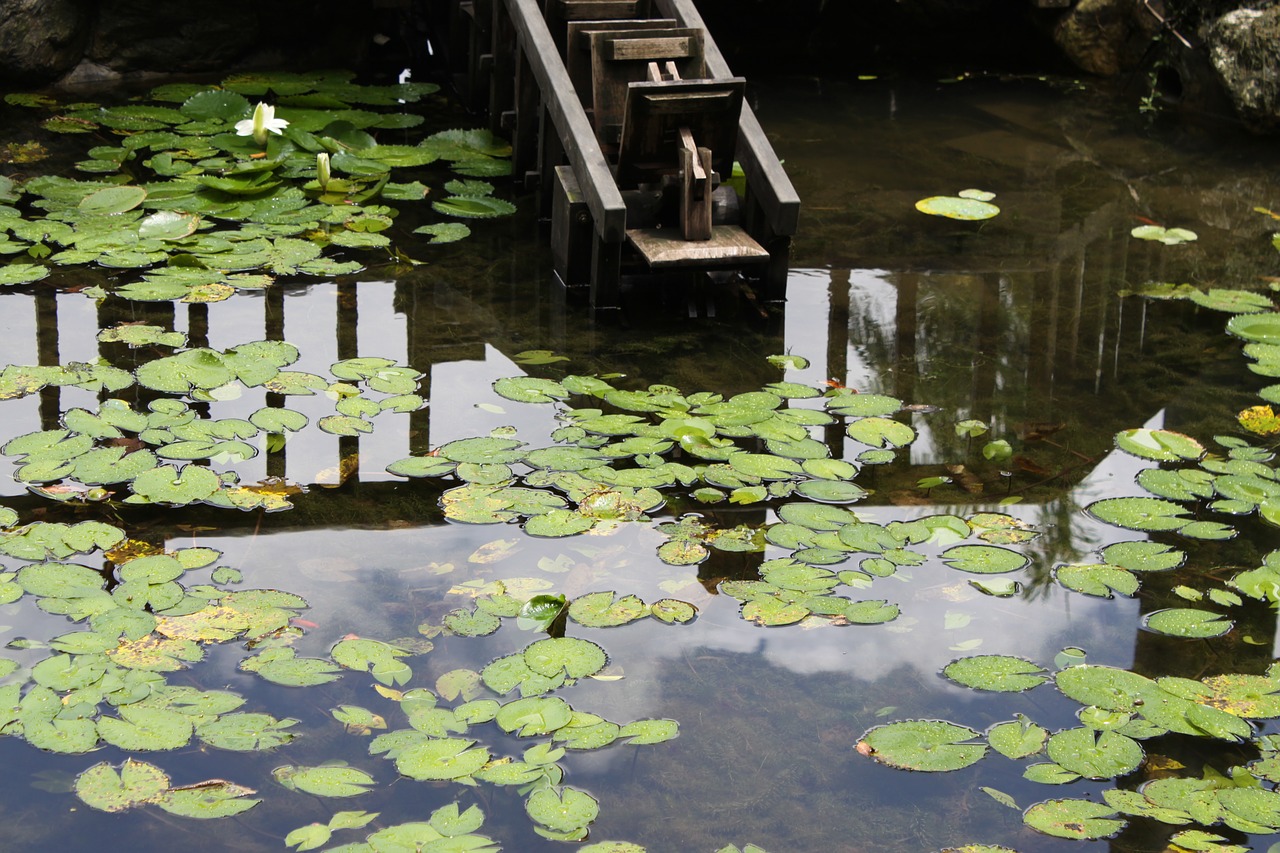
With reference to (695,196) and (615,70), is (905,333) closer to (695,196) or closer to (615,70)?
(695,196)

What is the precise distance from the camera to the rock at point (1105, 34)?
21.3ft

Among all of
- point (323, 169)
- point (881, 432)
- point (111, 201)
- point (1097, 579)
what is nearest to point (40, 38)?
point (111, 201)

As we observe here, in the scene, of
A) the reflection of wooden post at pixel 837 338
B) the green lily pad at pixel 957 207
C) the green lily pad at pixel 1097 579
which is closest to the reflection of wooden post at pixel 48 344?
the reflection of wooden post at pixel 837 338

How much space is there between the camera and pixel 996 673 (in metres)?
2.50

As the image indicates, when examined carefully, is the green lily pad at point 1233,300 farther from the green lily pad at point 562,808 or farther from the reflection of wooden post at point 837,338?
the green lily pad at point 562,808

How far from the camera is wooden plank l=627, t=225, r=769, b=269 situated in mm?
3859

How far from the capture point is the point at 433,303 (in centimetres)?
402

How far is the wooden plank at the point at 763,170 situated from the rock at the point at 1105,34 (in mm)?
3020

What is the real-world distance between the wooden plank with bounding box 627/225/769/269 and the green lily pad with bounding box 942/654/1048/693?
1695mm

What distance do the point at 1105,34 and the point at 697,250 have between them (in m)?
3.83

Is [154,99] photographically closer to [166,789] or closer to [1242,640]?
[166,789]

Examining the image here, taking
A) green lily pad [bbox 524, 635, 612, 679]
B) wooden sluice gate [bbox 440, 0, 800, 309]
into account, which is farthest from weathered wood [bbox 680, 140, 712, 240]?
green lily pad [bbox 524, 635, 612, 679]

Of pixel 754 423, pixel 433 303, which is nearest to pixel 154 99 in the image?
pixel 433 303

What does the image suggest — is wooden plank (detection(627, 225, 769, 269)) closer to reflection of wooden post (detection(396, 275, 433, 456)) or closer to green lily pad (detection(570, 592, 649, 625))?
reflection of wooden post (detection(396, 275, 433, 456))
